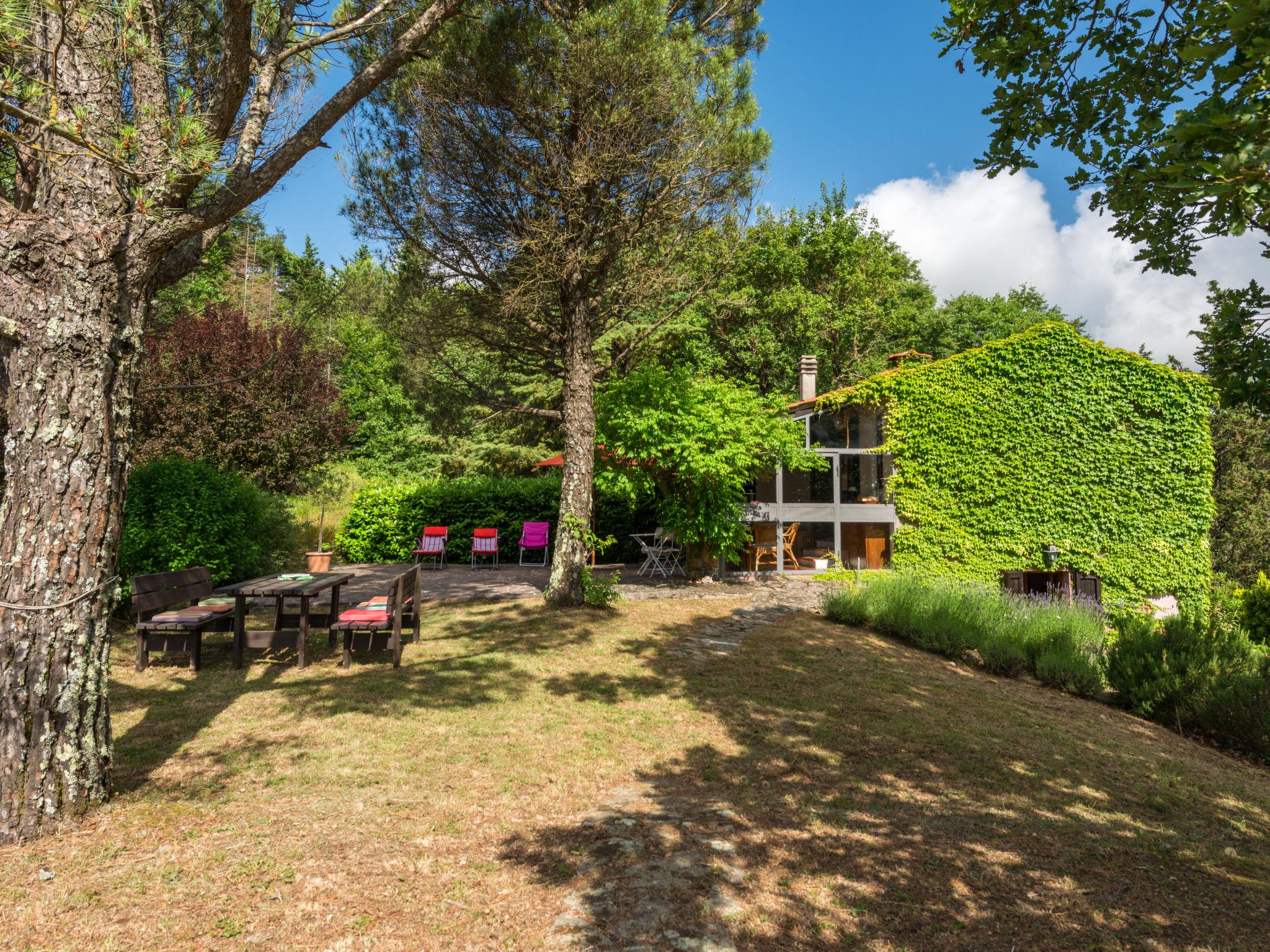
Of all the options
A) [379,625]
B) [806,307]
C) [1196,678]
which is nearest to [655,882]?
[379,625]

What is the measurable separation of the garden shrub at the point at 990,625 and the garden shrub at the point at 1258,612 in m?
6.42

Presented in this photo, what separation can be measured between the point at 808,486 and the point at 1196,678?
10079 millimetres

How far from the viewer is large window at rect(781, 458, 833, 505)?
1580cm

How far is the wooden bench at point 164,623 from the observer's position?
5969 millimetres

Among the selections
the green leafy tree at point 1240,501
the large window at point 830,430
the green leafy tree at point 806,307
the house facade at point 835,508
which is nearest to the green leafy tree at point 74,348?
the house facade at point 835,508

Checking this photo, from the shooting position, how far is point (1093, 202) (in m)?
5.29

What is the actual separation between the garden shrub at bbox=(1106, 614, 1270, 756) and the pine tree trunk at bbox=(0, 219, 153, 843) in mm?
8709

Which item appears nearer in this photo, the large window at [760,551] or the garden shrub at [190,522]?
the garden shrub at [190,522]

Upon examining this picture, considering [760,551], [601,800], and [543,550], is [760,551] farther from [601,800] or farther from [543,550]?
[601,800]

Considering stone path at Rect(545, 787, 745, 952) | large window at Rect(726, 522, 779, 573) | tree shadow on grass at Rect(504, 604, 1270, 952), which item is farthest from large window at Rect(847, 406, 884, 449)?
stone path at Rect(545, 787, 745, 952)

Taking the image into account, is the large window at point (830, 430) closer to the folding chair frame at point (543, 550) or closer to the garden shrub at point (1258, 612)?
the folding chair frame at point (543, 550)

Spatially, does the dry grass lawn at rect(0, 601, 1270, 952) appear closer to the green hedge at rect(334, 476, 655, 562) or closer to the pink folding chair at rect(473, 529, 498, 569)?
the pink folding chair at rect(473, 529, 498, 569)

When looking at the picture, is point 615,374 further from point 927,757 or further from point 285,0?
point 927,757

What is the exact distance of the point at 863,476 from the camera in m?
15.5
